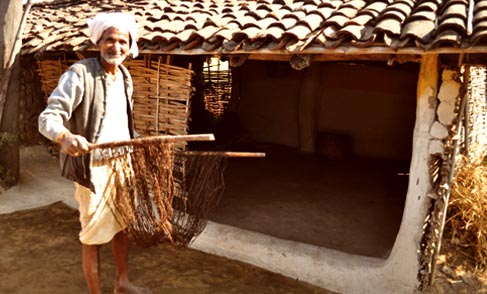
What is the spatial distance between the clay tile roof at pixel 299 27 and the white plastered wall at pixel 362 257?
1.67ft

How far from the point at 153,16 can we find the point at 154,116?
47.3 inches

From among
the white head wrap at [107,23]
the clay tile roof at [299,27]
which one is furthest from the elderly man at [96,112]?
the clay tile roof at [299,27]

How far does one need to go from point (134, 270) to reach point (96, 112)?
2.10 m

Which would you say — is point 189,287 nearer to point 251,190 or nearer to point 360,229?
point 360,229

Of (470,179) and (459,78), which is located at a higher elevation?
(459,78)

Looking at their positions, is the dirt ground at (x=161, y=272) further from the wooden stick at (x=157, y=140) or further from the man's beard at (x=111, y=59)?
the man's beard at (x=111, y=59)

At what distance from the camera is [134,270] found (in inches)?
183

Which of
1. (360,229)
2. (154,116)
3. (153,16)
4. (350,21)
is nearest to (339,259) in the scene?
(360,229)

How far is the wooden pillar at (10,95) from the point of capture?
653 centimetres

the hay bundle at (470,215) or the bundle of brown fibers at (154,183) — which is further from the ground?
the bundle of brown fibers at (154,183)

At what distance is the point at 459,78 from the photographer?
3.78 meters

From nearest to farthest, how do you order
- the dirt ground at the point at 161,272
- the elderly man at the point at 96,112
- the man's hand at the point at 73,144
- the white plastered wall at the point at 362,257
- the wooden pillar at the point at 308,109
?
the man's hand at the point at 73,144 < the elderly man at the point at 96,112 < the white plastered wall at the point at 362,257 < the dirt ground at the point at 161,272 < the wooden pillar at the point at 308,109

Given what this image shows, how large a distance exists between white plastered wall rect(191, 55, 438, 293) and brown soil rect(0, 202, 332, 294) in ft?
0.37

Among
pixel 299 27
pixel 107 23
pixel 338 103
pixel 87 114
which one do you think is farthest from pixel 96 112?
pixel 338 103
